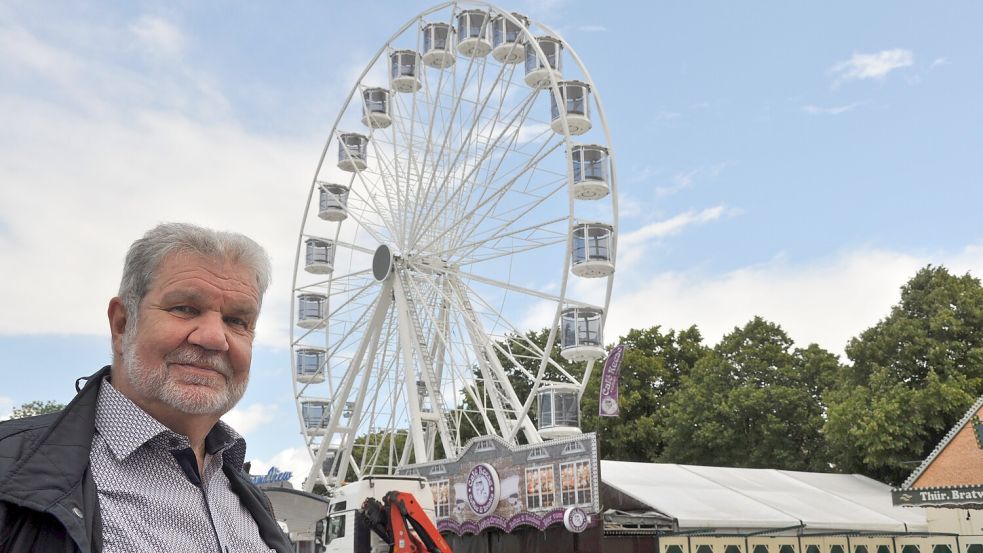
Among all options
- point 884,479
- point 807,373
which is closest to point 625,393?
point 807,373

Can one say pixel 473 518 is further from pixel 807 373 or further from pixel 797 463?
pixel 807 373

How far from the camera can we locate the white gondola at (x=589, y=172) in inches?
1016

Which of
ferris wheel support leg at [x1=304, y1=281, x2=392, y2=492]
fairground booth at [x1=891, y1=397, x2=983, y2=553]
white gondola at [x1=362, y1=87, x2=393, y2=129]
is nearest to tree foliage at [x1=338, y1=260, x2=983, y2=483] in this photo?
fairground booth at [x1=891, y1=397, x2=983, y2=553]

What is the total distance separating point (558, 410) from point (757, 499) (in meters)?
7.03

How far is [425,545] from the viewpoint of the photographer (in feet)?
60.1

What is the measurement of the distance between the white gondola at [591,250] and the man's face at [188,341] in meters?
23.1

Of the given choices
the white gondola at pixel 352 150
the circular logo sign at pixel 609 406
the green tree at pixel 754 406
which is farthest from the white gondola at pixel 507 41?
the green tree at pixel 754 406

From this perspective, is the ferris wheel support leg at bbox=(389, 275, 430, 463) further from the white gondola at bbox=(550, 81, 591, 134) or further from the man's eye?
the man's eye

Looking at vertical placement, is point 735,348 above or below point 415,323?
above

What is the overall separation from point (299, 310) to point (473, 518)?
→ 38.9 feet

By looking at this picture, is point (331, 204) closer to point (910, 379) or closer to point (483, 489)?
point (483, 489)

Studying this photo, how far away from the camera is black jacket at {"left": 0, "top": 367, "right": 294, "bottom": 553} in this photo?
183 centimetres

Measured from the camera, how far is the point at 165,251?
2.38 metres

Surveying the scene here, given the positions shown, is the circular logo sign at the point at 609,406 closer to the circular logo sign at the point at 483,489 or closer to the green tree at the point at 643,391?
the circular logo sign at the point at 483,489
